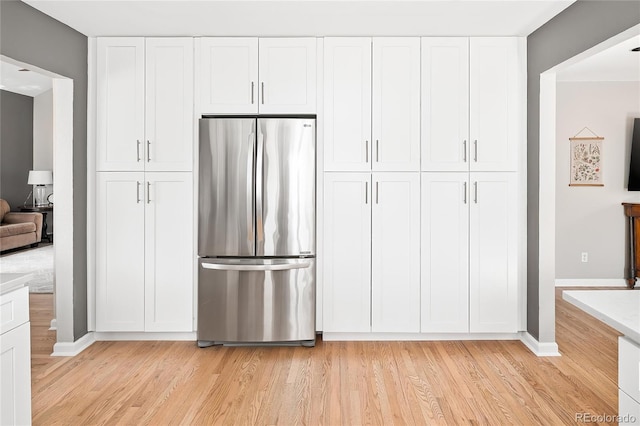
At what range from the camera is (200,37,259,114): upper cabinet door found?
12.0 feet

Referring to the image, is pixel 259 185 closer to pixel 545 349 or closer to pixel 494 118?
pixel 494 118

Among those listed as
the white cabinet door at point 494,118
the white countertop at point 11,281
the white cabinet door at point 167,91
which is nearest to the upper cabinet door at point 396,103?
the white cabinet door at point 494,118

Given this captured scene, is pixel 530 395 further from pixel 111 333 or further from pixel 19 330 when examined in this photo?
pixel 111 333

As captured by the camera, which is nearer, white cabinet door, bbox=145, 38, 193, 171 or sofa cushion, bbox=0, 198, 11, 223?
white cabinet door, bbox=145, 38, 193, 171

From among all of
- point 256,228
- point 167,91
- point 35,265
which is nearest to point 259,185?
point 256,228

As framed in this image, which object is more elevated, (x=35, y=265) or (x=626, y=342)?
(x=626, y=342)

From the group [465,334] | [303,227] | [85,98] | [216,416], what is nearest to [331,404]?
[216,416]

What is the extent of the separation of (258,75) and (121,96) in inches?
43.0

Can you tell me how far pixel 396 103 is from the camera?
12.1 ft

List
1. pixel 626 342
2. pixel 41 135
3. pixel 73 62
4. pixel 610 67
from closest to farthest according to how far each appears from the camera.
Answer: pixel 626 342 → pixel 73 62 → pixel 610 67 → pixel 41 135

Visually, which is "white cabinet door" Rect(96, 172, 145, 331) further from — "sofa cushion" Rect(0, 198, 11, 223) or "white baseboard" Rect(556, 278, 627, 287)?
"sofa cushion" Rect(0, 198, 11, 223)

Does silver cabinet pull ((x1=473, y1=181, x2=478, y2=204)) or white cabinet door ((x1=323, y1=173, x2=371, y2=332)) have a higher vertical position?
silver cabinet pull ((x1=473, y1=181, x2=478, y2=204))

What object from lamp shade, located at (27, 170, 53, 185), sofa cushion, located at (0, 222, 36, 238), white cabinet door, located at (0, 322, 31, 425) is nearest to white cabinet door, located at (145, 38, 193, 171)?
white cabinet door, located at (0, 322, 31, 425)

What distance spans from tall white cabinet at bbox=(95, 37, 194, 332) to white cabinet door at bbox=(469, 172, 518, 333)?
225cm
